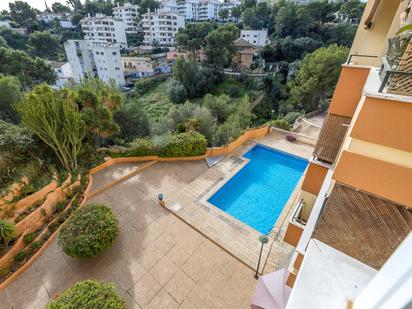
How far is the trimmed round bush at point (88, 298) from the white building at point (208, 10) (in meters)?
90.8

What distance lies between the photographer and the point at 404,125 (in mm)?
2184

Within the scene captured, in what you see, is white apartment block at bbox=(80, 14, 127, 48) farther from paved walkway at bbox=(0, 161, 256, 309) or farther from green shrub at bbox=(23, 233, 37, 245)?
paved walkway at bbox=(0, 161, 256, 309)

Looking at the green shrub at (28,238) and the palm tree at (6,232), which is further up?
the palm tree at (6,232)

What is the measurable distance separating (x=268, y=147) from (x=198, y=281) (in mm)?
11131

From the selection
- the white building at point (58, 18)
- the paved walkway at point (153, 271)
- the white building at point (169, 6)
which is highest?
the white building at point (169, 6)

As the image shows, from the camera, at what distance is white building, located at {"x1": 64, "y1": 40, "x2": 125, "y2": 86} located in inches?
1522

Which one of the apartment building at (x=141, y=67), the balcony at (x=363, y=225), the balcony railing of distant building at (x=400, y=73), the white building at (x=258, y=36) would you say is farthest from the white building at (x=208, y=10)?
the balcony at (x=363, y=225)

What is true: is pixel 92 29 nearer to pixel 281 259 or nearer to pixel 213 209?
pixel 213 209

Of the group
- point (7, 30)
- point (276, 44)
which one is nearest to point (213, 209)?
point (276, 44)

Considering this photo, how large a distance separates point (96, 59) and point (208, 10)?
2242 inches

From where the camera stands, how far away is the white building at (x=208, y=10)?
250 ft

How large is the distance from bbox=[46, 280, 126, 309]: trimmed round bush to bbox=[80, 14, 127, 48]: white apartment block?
211ft

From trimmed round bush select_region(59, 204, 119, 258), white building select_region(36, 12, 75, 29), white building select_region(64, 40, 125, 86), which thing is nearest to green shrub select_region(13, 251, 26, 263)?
trimmed round bush select_region(59, 204, 119, 258)

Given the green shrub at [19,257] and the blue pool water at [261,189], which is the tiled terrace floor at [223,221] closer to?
the blue pool water at [261,189]
